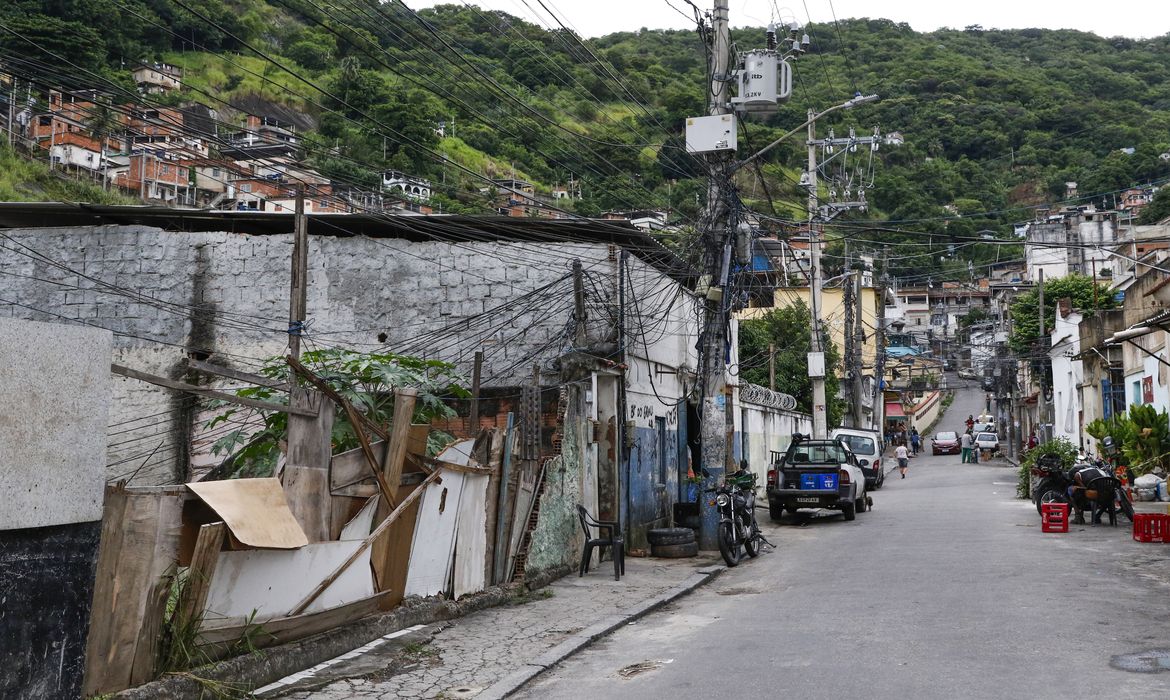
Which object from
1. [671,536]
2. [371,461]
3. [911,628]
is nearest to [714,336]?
[671,536]

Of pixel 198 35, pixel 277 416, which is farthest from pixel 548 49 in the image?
pixel 198 35

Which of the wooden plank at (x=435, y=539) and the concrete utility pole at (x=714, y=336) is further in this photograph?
the concrete utility pole at (x=714, y=336)

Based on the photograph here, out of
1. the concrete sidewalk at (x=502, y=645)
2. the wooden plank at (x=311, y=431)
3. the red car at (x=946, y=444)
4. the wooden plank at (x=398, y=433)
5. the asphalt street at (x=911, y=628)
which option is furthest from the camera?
the red car at (x=946, y=444)

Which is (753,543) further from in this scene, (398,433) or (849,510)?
(398,433)

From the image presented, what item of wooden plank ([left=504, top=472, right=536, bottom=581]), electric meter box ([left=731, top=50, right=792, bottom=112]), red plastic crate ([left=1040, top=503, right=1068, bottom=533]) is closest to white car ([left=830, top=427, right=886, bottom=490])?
red plastic crate ([left=1040, top=503, right=1068, bottom=533])

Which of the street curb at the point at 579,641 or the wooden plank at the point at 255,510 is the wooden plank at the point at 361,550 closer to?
the wooden plank at the point at 255,510

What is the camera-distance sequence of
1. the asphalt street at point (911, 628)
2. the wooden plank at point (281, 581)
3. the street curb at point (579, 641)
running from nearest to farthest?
1. the wooden plank at point (281, 581)
2. the asphalt street at point (911, 628)
3. the street curb at point (579, 641)

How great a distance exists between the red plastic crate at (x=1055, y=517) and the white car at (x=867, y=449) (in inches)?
621

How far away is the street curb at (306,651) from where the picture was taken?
7137mm

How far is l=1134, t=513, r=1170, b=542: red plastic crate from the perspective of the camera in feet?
57.5

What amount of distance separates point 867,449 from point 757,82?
2038cm

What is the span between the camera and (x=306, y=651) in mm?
8703

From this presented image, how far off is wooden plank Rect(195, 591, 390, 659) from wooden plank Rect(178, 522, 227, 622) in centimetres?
21

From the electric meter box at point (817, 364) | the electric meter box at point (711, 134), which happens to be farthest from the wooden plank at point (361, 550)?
the electric meter box at point (817, 364)
